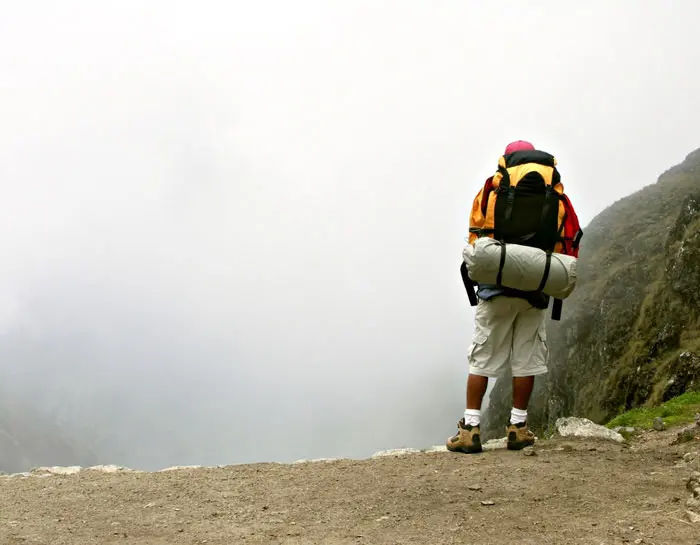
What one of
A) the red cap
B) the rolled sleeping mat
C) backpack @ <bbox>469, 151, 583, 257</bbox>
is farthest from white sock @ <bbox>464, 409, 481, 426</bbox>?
the red cap

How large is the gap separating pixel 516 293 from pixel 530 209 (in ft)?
3.35

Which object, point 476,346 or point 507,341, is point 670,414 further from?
point 476,346

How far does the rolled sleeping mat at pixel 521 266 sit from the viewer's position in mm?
7169

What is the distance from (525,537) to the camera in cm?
505

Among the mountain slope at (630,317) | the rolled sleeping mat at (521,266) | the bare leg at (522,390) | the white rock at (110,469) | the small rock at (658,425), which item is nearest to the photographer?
the rolled sleeping mat at (521,266)

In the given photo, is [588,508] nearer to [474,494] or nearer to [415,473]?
[474,494]

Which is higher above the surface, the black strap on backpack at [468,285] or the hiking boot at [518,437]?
the black strap on backpack at [468,285]

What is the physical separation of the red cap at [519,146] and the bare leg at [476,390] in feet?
9.51

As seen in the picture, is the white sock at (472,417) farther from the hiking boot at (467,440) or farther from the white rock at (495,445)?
the white rock at (495,445)

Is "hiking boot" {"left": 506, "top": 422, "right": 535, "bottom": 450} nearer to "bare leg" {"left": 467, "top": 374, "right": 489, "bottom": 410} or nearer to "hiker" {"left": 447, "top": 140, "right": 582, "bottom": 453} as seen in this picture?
"hiker" {"left": 447, "top": 140, "right": 582, "bottom": 453}

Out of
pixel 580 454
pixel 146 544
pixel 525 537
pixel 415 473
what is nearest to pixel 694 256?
pixel 580 454

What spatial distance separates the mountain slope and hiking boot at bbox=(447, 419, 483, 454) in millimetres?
8250

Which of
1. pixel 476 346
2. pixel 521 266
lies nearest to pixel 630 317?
pixel 476 346

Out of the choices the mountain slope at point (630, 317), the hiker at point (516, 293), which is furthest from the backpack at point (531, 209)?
the mountain slope at point (630, 317)
